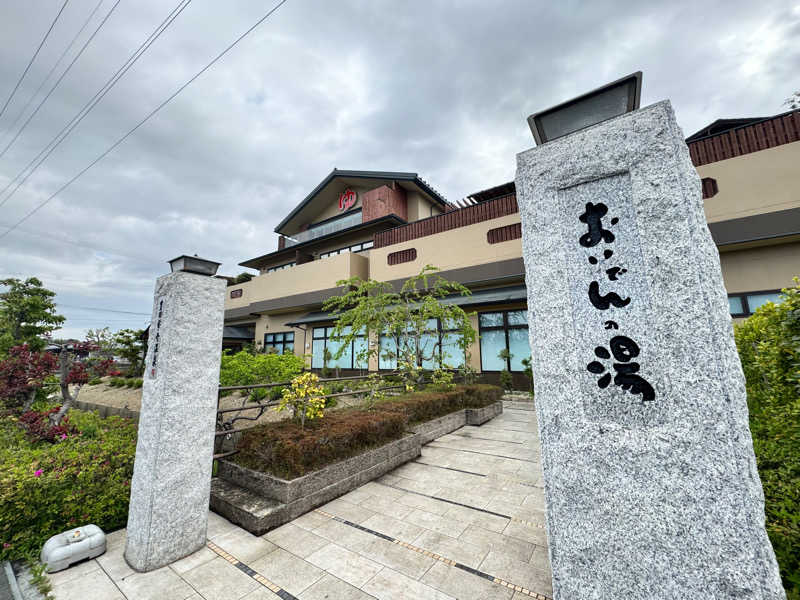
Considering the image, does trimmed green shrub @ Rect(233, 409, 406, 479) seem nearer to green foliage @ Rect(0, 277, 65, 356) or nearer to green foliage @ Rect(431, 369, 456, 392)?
green foliage @ Rect(431, 369, 456, 392)

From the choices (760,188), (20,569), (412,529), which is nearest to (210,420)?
(20,569)

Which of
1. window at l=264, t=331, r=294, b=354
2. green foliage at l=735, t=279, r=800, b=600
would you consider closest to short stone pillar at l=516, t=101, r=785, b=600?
green foliage at l=735, t=279, r=800, b=600

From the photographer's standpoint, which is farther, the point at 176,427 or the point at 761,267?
the point at 761,267

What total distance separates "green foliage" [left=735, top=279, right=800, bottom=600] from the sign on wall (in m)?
19.4

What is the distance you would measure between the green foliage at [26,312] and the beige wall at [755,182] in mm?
20725

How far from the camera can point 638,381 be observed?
1.78 metres

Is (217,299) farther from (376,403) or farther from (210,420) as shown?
(376,403)

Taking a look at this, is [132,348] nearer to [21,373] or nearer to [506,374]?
[21,373]

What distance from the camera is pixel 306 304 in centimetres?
1812

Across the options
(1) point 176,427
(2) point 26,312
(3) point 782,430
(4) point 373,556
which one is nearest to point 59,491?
(1) point 176,427

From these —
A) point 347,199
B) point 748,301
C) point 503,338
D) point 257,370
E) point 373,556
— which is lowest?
point 373,556

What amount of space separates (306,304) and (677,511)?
17.8 metres

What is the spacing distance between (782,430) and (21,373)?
34.7 feet

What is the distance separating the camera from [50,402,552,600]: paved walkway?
8.11 feet
